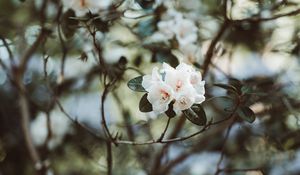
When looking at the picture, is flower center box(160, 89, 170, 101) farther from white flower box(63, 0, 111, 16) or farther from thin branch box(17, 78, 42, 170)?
thin branch box(17, 78, 42, 170)

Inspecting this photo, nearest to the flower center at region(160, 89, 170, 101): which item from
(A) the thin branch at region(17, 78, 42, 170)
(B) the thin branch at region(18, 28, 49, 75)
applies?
(B) the thin branch at region(18, 28, 49, 75)

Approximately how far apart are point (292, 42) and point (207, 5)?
1.62 feet

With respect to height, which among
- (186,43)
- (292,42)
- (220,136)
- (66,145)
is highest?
(186,43)

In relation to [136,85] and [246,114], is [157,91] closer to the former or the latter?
[136,85]

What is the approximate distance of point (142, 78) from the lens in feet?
4.88

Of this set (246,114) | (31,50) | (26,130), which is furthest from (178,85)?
(26,130)

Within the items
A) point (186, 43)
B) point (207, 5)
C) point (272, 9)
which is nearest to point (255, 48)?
point (207, 5)

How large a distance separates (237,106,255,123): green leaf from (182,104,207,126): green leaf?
0.44 ft

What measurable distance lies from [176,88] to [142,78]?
127mm

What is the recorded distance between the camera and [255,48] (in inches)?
113

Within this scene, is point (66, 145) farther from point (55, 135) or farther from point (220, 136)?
point (220, 136)

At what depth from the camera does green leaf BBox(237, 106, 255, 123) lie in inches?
60.2

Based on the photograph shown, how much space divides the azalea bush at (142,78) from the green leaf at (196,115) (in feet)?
0.42

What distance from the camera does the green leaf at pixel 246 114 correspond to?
60.2 inches
